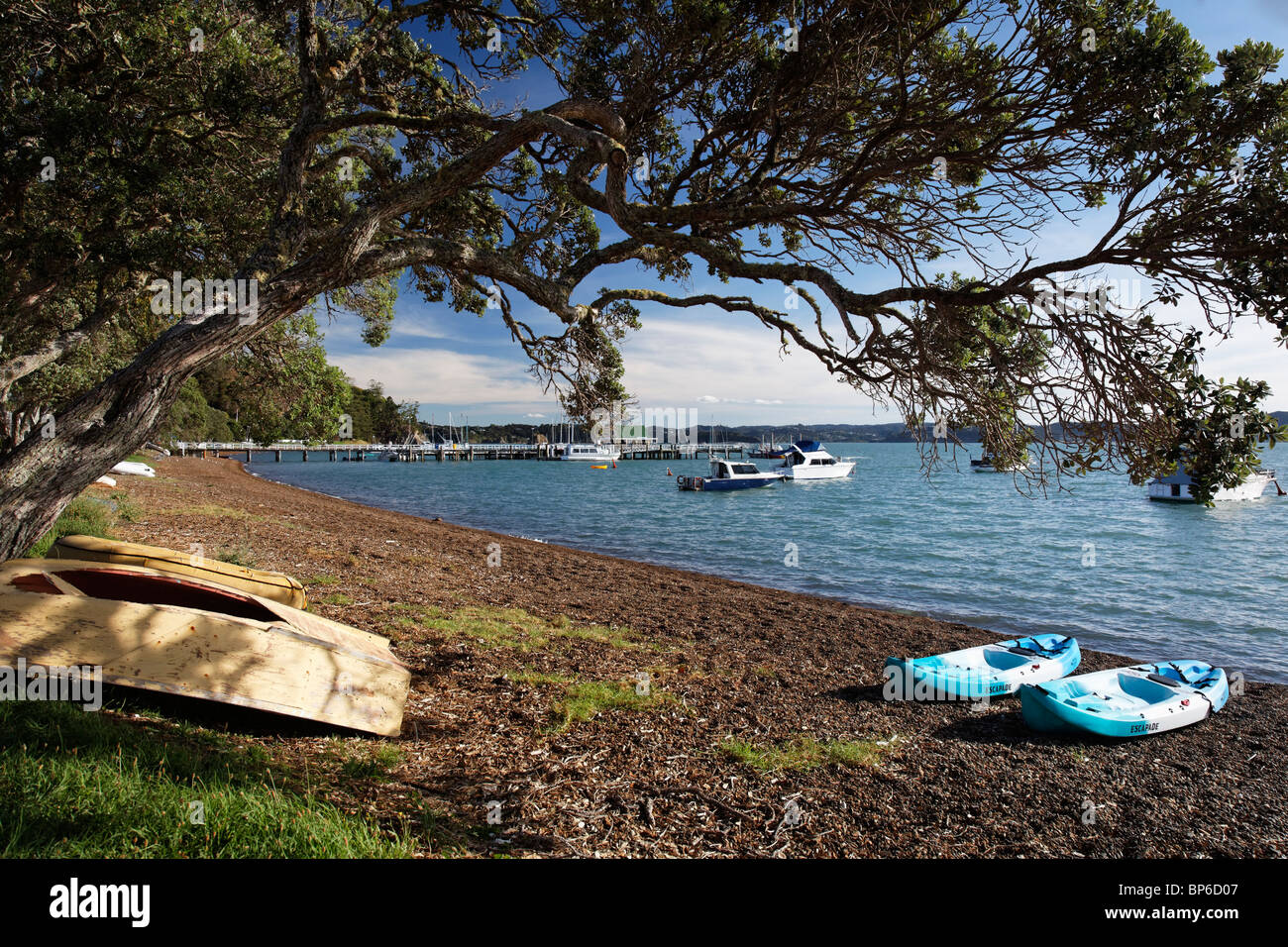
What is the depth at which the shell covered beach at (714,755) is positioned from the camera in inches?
167

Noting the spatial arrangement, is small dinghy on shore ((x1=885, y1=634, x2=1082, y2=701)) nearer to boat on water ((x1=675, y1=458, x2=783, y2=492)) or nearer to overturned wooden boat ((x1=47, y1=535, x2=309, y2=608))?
overturned wooden boat ((x1=47, y1=535, x2=309, y2=608))

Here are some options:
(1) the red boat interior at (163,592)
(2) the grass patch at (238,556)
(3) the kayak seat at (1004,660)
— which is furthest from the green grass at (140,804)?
(3) the kayak seat at (1004,660)

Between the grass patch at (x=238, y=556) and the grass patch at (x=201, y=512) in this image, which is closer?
the grass patch at (x=238, y=556)

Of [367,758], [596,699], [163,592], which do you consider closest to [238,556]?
[163,592]

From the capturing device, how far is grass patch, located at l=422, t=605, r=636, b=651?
8.23 m

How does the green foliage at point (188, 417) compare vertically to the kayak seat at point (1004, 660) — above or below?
above

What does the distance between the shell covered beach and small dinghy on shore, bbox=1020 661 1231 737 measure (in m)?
0.23

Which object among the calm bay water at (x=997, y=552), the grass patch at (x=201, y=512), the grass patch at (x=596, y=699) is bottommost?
the calm bay water at (x=997, y=552)

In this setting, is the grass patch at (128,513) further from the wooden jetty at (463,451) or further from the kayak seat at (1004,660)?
the wooden jetty at (463,451)

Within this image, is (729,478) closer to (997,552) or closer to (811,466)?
(811,466)

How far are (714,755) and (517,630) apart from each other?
426 cm

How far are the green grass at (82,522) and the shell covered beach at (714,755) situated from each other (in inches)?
89.4

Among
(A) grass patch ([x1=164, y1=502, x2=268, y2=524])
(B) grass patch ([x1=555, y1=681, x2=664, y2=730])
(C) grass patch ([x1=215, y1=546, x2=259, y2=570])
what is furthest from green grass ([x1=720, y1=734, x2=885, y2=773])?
(A) grass patch ([x1=164, y1=502, x2=268, y2=524])

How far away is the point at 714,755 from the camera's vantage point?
545 cm
